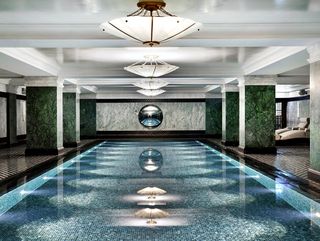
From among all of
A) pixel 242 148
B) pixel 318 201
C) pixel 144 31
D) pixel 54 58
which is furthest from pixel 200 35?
pixel 242 148

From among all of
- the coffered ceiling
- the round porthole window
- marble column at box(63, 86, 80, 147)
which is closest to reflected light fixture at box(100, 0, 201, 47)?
the coffered ceiling

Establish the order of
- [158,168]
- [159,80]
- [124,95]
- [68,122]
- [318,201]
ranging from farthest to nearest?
[124,95], [68,122], [159,80], [158,168], [318,201]

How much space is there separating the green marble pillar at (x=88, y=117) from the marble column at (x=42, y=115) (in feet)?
34.2

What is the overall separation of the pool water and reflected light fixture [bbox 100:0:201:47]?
2.43m

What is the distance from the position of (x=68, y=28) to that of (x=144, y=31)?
7.63 feet

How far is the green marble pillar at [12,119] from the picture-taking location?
18.6 meters

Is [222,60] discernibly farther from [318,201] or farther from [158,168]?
[318,201]

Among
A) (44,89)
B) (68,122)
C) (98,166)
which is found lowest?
(98,166)

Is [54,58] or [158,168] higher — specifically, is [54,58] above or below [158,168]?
above

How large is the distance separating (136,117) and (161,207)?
21464 mm

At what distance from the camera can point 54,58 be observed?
38.0ft

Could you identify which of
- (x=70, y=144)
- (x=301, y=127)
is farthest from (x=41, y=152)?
(x=301, y=127)

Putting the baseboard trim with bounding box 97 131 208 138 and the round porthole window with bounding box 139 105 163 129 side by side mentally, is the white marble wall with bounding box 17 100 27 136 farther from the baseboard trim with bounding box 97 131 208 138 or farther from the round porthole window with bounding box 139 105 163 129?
the round porthole window with bounding box 139 105 163 129

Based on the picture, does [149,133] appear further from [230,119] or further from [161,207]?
[161,207]
